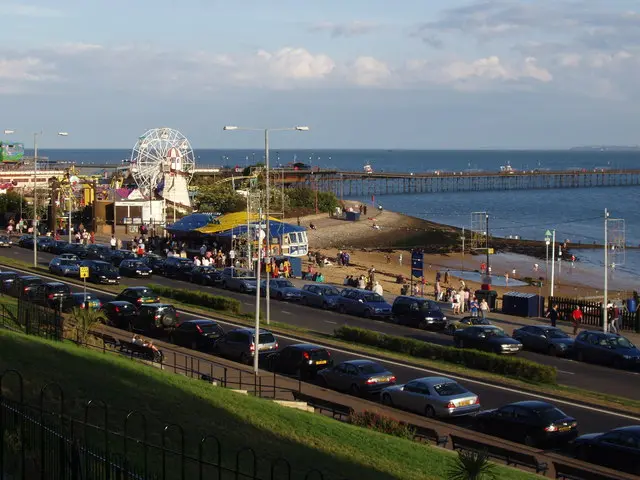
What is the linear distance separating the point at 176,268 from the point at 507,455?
36.3 m

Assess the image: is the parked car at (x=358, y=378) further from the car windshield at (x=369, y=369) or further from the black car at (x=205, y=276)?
the black car at (x=205, y=276)

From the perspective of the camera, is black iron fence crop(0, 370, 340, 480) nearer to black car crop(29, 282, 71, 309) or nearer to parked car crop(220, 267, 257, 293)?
black car crop(29, 282, 71, 309)

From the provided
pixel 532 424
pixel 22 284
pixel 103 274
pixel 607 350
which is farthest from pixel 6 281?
pixel 532 424

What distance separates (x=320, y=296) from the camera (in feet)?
146

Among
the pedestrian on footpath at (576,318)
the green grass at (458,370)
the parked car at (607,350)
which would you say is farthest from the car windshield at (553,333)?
the green grass at (458,370)

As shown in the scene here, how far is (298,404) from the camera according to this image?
23.1m

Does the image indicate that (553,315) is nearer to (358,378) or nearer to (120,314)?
(358,378)

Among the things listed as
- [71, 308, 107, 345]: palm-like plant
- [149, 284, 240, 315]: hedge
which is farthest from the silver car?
[149, 284, 240, 315]: hedge

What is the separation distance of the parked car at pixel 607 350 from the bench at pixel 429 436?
13.3m

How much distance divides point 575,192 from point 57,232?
146326 millimetres

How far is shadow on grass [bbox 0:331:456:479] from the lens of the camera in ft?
51.7

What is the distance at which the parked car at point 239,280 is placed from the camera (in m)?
48.3

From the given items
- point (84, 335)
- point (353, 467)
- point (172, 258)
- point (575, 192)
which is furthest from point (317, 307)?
point (575, 192)

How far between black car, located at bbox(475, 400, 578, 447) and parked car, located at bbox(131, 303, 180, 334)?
1600cm
